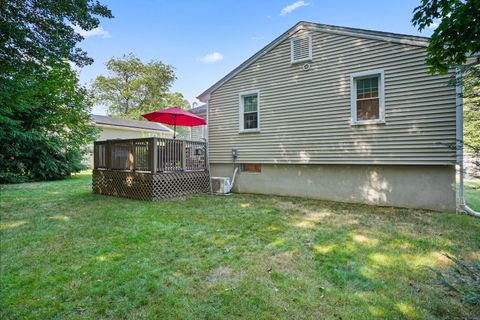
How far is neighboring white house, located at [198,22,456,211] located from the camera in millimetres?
5406

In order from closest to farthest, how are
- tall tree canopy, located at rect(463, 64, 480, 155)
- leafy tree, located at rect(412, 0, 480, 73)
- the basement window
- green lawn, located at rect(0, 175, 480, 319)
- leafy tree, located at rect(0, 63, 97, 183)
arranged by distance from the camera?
1. green lawn, located at rect(0, 175, 480, 319)
2. leafy tree, located at rect(412, 0, 480, 73)
3. tall tree canopy, located at rect(463, 64, 480, 155)
4. the basement window
5. leafy tree, located at rect(0, 63, 97, 183)

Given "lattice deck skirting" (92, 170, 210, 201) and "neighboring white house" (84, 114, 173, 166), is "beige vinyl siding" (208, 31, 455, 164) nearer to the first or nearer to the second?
"lattice deck skirting" (92, 170, 210, 201)

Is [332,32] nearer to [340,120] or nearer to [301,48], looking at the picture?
[301,48]

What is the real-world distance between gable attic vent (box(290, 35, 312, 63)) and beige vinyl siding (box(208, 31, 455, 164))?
156mm

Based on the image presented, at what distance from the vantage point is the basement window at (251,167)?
8070 mm

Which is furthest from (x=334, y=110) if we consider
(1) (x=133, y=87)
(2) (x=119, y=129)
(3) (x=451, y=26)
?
(1) (x=133, y=87)

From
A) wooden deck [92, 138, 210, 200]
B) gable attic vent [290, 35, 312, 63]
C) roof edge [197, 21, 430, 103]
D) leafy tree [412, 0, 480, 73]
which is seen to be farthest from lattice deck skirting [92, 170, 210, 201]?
leafy tree [412, 0, 480, 73]

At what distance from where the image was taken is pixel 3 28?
17.3 ft

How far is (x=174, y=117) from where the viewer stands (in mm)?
7891

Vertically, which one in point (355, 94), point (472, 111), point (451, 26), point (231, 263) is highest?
point (355, 94)

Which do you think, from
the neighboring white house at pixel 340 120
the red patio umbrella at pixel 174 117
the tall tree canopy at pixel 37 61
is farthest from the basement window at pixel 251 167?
the tall tree canopy at pixel 37 61

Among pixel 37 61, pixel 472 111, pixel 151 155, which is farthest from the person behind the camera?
pixel 151 155

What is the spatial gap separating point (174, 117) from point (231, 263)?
5.91 meters

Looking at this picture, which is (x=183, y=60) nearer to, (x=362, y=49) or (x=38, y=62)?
(x=38, y=62)
